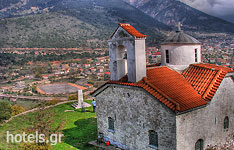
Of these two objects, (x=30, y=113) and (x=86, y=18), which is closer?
(x=30, y=113)

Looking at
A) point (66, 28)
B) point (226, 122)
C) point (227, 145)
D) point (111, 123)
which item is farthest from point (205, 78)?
point (66, 28)

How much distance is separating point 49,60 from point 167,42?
180 feet

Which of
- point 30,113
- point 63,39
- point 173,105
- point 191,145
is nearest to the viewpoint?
point 173,105

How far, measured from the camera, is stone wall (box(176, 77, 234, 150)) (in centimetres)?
966

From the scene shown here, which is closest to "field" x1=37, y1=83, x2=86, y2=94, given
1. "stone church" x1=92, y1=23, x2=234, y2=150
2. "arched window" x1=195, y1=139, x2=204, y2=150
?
"stone church" x1=92, y1=23, x2=234, y2=150

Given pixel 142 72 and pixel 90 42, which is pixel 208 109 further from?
pixel 90 42

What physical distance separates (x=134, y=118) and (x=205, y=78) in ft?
13.2

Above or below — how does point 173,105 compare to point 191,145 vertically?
above

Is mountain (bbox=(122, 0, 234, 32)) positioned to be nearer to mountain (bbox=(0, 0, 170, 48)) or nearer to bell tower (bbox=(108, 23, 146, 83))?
mountain (bbox=(0, 0, 170, 48))

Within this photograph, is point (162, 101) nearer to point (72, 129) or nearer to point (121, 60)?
point (121, 60)

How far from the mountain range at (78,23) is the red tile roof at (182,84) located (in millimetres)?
39641

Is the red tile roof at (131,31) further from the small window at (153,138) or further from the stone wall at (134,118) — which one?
the small window at (153,138)

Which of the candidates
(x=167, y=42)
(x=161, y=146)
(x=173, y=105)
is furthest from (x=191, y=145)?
(x=167, y=42)

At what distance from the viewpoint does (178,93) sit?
1046 centimetres
